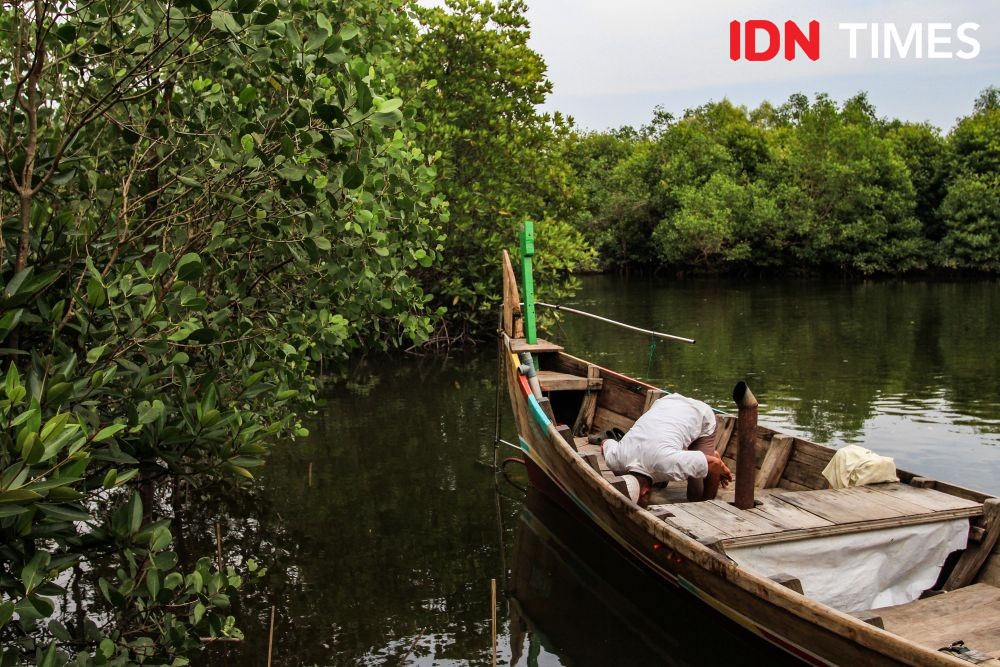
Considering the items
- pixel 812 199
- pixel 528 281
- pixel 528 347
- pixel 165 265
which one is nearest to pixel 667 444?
pixel 528 347

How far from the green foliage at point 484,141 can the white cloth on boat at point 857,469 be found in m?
11.5

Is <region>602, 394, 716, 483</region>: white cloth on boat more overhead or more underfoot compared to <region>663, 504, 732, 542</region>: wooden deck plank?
more overhead

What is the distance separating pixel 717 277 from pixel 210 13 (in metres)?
46.2

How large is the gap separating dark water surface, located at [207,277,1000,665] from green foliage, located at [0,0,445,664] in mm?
2386

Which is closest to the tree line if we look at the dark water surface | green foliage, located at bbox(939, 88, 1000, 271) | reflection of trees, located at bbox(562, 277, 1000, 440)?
the dark water surface

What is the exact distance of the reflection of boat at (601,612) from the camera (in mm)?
6500

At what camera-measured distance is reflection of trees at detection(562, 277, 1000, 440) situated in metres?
15.1

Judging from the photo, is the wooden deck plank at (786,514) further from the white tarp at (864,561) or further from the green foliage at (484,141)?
the green foliage at (484,141)

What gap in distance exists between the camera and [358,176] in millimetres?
4652

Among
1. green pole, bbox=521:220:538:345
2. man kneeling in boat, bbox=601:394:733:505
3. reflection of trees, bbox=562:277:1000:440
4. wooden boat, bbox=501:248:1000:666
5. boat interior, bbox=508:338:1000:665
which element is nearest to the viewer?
wooden boat, bbox=501:248:1000:666

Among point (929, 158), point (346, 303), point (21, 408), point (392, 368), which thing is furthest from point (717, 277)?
point (21, 408)

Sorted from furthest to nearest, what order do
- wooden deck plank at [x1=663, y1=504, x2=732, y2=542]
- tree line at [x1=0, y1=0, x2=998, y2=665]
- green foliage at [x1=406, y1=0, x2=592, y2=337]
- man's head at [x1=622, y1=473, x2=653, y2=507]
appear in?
green foliage at [x1=406, y1=0, x2=592, y2=337] → man's head at [x1=622, y1=473, x2=653, y2=507] → wooden deck plank at [x1=663, y1=504, x2=732, y2=542] → tree line at [x1=0, y1=0, x2=998, y2=665]

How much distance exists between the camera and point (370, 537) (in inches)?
348

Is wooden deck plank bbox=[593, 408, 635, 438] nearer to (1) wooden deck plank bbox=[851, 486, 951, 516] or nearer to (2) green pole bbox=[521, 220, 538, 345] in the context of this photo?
(2) green pole bbox=[521, 220, 538, 345]
